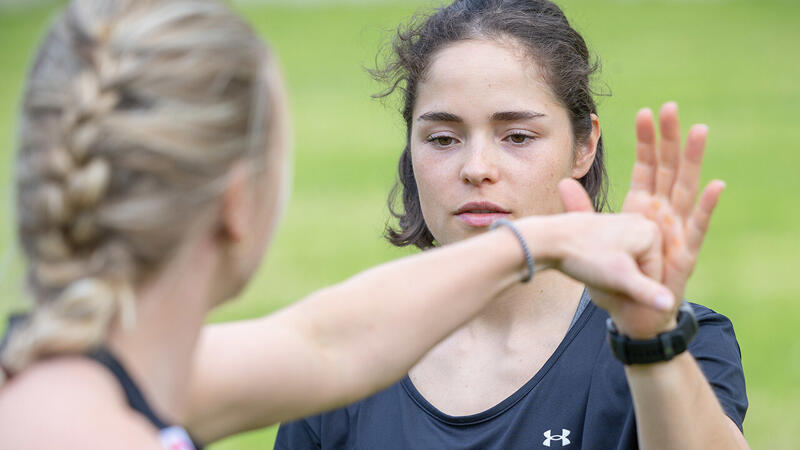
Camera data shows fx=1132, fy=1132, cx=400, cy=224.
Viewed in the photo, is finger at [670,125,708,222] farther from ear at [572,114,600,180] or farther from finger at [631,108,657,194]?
ear at [572,114,600,180]

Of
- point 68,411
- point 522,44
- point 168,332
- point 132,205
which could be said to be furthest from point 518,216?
point 68,411

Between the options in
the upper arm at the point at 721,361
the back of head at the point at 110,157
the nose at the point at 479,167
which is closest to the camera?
the back of head at the point at 110,157

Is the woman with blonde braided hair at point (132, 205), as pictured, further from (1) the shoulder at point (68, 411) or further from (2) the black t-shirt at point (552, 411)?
(2) the black t-shirt at point (552, 411)

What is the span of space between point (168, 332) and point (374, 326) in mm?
679

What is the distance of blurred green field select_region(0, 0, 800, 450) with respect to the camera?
8.55m

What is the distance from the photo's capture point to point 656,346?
2725 mm

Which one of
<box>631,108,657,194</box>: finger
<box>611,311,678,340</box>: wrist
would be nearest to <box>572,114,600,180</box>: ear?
<box>631,108,657,194</box>: finger

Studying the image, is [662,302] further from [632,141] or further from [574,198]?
[632,141]

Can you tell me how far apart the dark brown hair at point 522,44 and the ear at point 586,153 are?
0.02m

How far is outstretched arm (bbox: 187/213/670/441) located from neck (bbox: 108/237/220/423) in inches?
17.2

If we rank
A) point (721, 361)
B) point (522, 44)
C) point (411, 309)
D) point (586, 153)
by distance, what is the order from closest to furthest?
point (411, 309), point (721, 361), point (522, 44), point (586, 153)

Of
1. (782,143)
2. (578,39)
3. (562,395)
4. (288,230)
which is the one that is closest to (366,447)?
(562,395)

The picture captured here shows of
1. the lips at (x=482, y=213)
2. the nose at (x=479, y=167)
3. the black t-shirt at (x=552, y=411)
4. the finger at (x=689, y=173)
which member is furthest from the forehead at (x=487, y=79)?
the finger at (x=689, y=173)

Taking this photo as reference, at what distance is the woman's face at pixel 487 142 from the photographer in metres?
3.50
